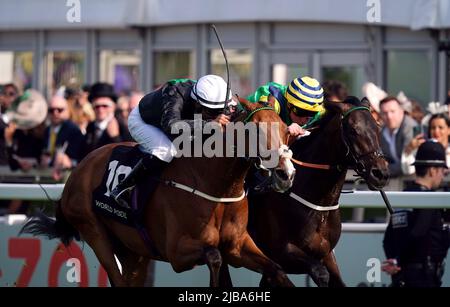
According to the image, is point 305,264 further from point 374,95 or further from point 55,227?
point 374,95

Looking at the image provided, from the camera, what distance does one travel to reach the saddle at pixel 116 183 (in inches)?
297

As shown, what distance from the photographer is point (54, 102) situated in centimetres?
1158

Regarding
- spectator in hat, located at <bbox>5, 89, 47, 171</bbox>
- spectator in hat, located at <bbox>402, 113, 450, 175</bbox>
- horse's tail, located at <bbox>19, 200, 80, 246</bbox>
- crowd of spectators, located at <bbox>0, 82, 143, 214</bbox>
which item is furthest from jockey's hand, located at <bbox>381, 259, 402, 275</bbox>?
spectator in hat, located at <bbox>5, 89, 47, 171</bbox>

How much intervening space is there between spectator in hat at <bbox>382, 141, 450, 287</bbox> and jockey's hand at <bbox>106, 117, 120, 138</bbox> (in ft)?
10.6

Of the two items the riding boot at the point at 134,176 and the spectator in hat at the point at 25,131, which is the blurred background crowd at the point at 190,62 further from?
the riding boot at the point at 134,176

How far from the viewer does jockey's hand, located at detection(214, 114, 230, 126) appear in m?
6.85

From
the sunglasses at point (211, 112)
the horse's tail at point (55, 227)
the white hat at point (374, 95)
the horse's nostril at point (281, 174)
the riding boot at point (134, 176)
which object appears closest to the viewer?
the horse's nostril at point (281, 174)

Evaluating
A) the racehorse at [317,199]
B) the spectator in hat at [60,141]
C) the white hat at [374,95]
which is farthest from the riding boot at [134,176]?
the white hat at [374,95]

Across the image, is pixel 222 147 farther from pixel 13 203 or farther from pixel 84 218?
pixel 13 203

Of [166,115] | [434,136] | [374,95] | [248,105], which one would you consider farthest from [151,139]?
[374,95]

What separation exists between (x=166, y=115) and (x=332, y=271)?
53.8 inches

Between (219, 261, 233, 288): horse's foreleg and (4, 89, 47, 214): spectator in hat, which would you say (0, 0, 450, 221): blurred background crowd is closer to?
(4, 89, 47, 214): spectator in hat

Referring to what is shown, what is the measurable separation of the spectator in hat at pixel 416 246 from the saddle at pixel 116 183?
1.74m

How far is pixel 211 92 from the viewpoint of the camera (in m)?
6.96
